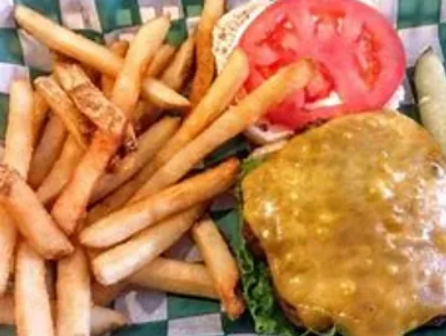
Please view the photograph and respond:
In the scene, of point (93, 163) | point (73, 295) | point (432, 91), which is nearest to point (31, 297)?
point (73, 295)

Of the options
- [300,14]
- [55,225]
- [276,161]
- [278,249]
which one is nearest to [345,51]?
[300,14]

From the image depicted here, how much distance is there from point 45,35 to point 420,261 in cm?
111

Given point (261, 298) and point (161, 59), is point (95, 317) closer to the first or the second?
point (261, 298)

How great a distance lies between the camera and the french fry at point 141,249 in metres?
2.70

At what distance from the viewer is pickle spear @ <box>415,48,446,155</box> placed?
10.7 ft

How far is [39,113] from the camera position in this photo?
2.96m

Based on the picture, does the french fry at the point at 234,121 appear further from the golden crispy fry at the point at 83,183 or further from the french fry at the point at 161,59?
the french fry at the point at 161,59

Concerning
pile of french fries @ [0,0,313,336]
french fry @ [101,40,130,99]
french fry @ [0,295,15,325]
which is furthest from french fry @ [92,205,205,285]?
french fry @ [101,40,130,99]

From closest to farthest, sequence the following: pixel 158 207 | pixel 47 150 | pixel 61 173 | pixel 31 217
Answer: pixel 31 217, pixel 158 207, pixel 61 173, pixel 47 150

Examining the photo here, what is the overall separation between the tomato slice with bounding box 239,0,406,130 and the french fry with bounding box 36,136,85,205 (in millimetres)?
486

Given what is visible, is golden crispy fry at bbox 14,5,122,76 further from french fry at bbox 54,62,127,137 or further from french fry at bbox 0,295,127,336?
french fry at bbox 0,295,127,336

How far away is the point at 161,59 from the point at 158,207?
1.71 feet

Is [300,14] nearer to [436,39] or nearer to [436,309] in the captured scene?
[436,39]

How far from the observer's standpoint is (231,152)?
3.19m
